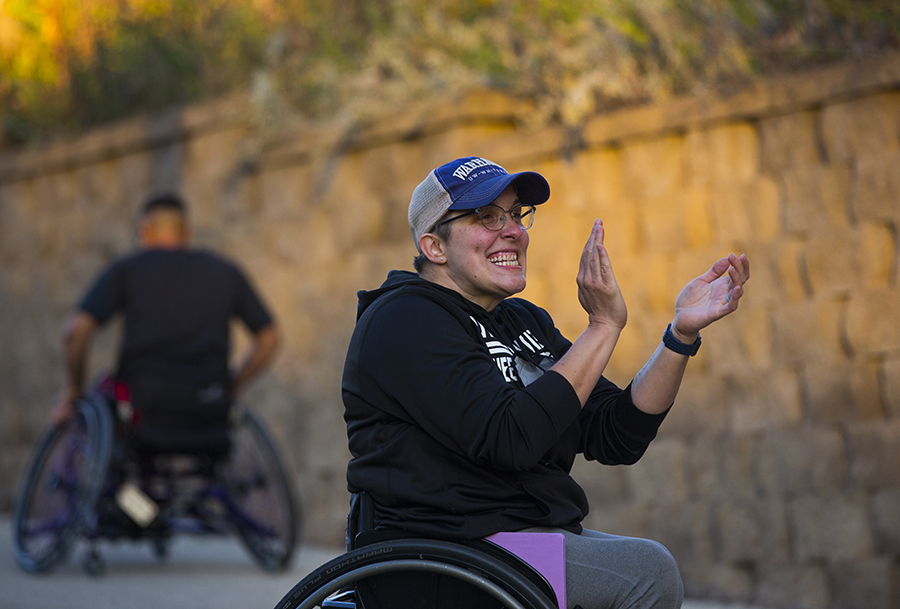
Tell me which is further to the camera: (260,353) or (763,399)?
(260,353)

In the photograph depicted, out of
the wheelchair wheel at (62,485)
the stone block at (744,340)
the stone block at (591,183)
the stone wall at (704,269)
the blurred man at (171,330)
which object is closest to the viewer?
the stone wall at (704,269)

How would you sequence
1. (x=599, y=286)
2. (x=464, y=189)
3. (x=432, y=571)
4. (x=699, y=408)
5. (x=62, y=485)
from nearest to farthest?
(x=432, y=571) → (x=599, y=286) → (x=464, y=189) → (x=699, y=408) → (x=62, y=485)

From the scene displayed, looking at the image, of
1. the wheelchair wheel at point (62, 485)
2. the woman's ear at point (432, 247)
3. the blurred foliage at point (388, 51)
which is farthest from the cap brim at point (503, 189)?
the wheelchair wheel at point (62, 485)

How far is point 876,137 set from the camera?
13.9 ft

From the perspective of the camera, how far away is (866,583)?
418 cm

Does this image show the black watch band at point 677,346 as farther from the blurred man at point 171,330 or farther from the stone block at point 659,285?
the blurred man at point 171,330

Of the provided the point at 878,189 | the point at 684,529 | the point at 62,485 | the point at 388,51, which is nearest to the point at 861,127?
the point at 878,189

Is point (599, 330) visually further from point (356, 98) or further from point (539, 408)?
point (356, 98)

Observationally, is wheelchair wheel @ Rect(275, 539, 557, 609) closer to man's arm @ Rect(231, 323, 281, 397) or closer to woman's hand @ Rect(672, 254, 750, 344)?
woman's hand @ Rect(672, 254, 750, 344)

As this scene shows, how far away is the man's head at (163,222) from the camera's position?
5.67m

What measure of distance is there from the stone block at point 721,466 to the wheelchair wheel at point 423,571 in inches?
95.7

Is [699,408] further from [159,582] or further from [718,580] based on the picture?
[159,582]

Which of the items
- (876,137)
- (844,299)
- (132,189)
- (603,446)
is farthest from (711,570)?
(132,189)

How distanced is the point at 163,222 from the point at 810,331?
312 cm
